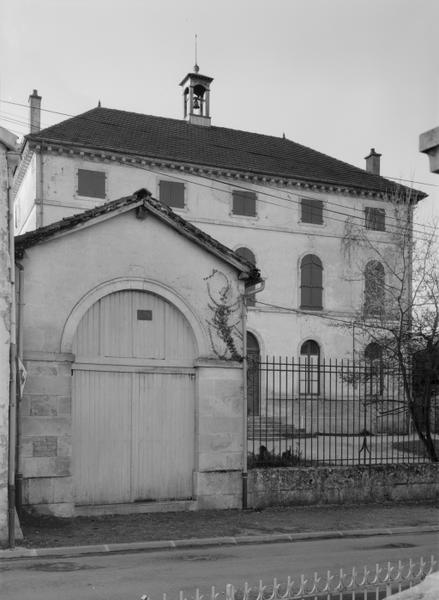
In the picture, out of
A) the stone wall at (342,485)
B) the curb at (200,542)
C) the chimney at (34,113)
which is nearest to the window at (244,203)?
the chimney at (34,113)

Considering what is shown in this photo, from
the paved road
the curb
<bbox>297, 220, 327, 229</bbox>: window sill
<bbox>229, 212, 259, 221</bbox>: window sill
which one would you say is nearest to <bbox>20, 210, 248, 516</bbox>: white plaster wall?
the curb

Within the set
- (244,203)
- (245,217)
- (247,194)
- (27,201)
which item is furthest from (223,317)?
(27,201)

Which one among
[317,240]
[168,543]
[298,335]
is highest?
[317,240]

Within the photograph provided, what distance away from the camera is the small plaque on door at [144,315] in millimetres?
14234

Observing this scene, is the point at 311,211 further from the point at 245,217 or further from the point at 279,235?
the point at 245,217

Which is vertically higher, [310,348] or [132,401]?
[310,348]

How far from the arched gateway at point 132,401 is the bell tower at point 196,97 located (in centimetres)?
2533

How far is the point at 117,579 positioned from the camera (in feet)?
29.1

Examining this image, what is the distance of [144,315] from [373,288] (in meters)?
22.9

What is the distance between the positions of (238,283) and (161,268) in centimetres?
157

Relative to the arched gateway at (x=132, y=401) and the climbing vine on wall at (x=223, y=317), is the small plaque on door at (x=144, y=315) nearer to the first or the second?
the arched gateway at (x=132, y=401)

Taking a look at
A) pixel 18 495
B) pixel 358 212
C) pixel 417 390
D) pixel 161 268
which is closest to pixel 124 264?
pixel 161 268

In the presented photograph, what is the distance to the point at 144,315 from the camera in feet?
46.9

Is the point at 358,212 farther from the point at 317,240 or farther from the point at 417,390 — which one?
the point at 417,390
